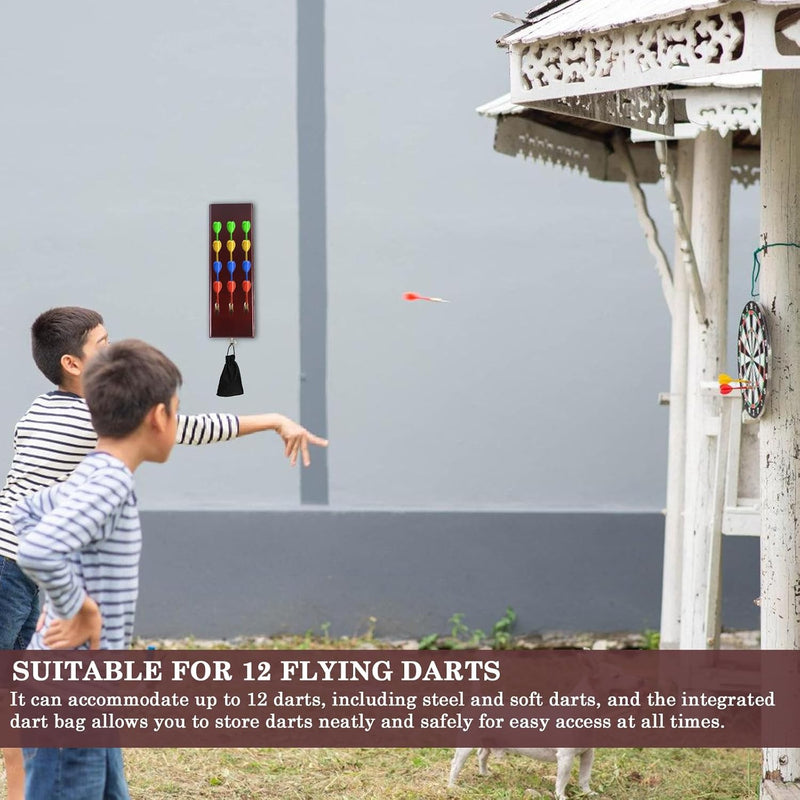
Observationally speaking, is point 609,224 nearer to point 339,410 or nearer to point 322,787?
point 339,410

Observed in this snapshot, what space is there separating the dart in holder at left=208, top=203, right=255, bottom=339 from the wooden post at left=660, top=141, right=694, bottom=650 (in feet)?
7.79

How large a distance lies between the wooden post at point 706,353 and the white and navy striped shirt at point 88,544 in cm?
294

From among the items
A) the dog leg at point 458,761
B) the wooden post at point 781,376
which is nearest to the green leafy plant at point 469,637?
the dog leg at point 458,761

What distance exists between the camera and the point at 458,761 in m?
4.45

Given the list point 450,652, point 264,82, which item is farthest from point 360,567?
point 264,82

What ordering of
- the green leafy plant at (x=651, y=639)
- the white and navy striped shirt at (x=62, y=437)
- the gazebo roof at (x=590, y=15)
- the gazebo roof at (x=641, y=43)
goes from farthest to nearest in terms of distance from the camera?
the green leafy plant at (x=651, y=639), the white and navy striped shirt at (x=62, y=437), the gazebo roof at (x=590, y=15), the gazebo roof at (x=641, y=43)

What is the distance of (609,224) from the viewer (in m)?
6.59

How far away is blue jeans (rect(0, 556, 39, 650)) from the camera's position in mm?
3494

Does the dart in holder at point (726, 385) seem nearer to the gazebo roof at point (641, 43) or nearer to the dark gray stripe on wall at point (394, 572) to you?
the gazebo roof at point (641, 43)

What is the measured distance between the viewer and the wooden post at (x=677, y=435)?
532 centimetres

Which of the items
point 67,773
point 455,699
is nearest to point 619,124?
point 455,699

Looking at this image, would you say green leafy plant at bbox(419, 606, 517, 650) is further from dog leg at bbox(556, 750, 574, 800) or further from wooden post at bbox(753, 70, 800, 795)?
wooden post at bbox(753, 70, 800, 795)

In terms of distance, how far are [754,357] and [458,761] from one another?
1875 millimetres

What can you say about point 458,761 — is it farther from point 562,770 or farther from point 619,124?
point 619,124
